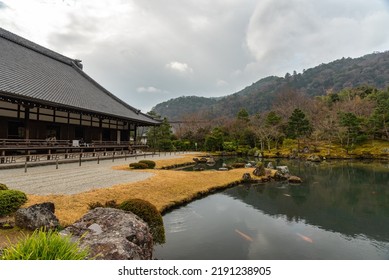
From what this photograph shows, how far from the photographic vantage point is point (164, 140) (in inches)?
1921

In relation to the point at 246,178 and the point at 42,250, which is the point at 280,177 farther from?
the point at 42,250

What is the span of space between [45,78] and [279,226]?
22703 mm

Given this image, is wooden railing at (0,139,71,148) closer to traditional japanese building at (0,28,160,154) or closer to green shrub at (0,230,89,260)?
traditional japanese building at (0,28,160,154)

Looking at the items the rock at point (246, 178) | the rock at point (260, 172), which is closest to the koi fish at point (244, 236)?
the rock at point (246, 178)

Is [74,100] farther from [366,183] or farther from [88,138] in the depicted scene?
[366,183]

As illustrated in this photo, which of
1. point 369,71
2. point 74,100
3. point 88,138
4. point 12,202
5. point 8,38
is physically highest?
point 369,71

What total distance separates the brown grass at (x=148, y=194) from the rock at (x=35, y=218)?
733mm

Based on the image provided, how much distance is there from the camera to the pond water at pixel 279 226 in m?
7.68

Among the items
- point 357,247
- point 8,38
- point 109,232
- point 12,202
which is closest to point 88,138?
point 8,38

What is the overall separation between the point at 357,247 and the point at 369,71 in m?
154

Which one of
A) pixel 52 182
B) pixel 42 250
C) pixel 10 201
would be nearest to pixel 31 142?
pixel 52 182

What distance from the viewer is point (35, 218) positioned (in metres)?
6.59

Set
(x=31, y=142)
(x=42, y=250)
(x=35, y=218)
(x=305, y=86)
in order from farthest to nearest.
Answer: (x=305, y=86)
(x=31, y=142)
(x=35, y=218)
(x=42, y=250)

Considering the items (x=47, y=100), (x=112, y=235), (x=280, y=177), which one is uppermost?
(x=47, y=100)
